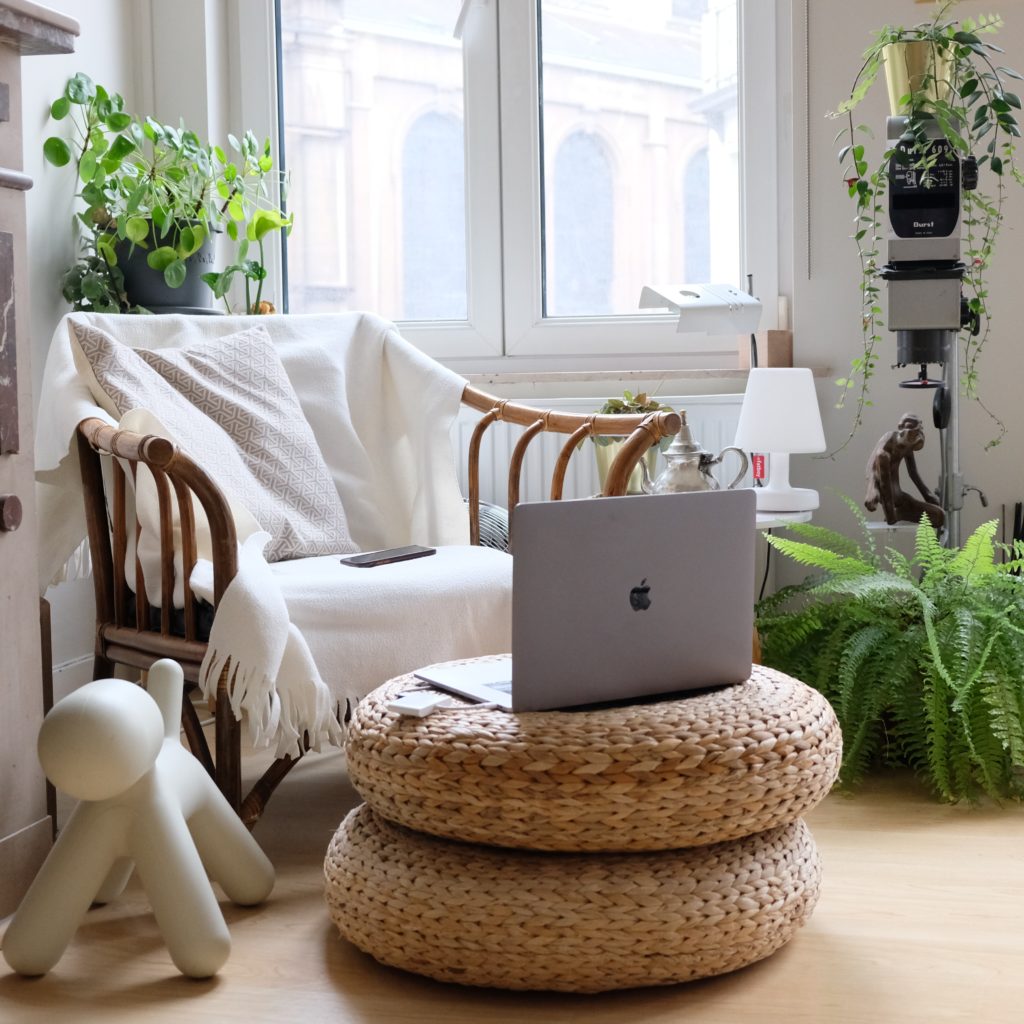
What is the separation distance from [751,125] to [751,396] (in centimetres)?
81

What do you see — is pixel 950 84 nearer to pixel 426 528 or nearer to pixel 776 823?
pixel 426 528

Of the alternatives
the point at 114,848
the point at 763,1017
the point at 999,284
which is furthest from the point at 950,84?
the point at 114,848

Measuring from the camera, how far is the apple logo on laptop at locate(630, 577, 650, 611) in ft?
5.03

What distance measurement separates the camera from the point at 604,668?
5.04 ft

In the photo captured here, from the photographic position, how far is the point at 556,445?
3.07m

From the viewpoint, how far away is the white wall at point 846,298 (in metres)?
2.89

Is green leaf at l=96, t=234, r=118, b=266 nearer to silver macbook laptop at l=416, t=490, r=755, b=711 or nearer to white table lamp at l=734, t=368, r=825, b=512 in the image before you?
white table lamp at l=734, t=368, r=825, b=512

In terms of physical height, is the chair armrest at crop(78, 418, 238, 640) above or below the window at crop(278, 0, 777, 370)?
below

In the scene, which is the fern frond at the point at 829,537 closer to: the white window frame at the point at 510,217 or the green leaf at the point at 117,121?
the white window frame at the point at 510,217

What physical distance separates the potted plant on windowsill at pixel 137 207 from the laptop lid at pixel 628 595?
4.96 feet

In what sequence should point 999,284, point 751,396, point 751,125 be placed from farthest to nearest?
point 751,125 → point 999,284 → point 751,396

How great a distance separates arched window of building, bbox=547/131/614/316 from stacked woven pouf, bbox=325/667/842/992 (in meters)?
1.84

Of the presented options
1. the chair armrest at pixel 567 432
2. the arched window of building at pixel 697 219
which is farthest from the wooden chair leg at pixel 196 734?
the arched window of building at pixel 697 219

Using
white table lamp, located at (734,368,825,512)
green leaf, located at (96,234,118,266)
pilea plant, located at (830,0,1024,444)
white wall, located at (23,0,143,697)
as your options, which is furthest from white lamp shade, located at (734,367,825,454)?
white wall, located at (23,0,143,697)
